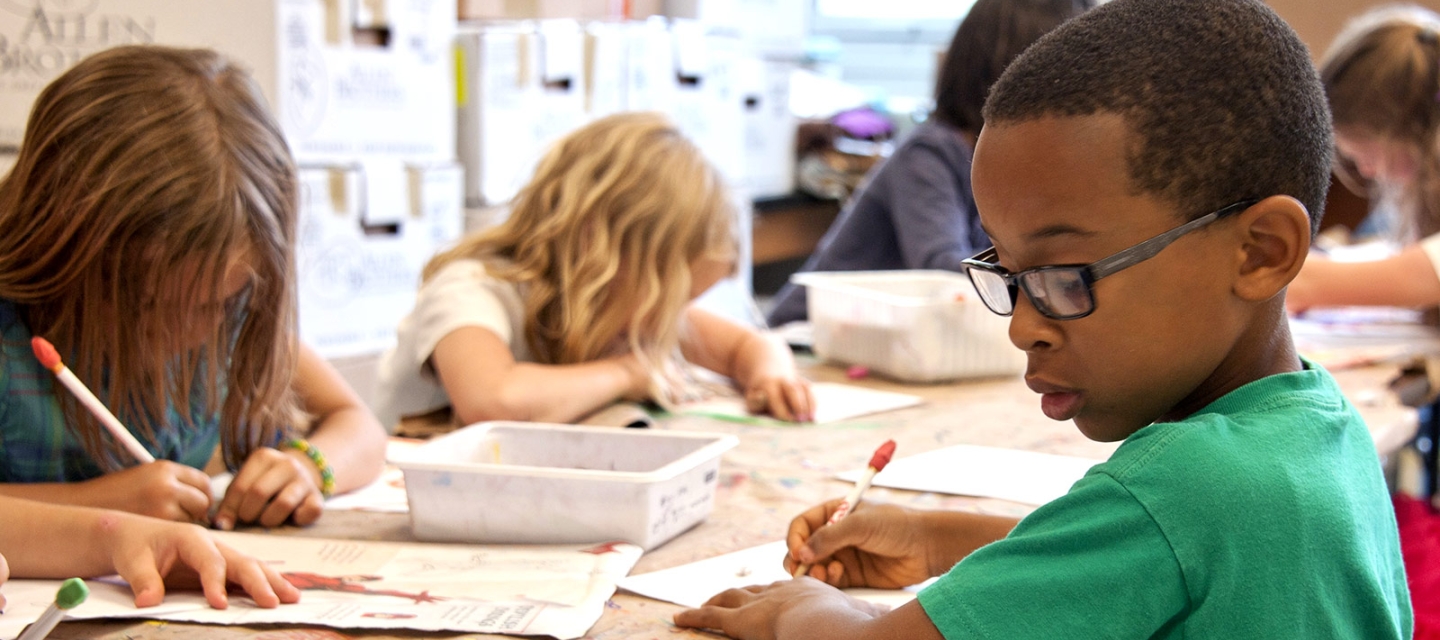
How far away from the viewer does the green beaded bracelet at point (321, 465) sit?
1138mm

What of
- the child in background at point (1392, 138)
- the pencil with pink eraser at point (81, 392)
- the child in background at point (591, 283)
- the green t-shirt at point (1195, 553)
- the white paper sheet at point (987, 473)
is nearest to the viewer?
the green t-shirt at point (1195, 553)

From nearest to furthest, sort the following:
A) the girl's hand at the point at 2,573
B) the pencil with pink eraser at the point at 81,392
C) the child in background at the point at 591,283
A: 1. the girl's hand at the point at 2,573
2. the pencil with pink eraser at the point at 81,392
3. the child in background at the point at 591,283

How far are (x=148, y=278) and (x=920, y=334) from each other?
1.05m

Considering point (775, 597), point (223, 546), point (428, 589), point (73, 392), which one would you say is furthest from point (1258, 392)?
point (73, 392)

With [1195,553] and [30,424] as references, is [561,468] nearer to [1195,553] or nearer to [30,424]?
[30,424]

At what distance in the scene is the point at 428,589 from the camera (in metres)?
0.88

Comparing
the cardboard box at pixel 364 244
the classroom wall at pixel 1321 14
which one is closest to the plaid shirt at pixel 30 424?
the cardboard box at pixel 364 244

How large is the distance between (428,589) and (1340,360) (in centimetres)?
153

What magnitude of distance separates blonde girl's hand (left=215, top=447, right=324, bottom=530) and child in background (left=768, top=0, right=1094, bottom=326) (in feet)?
4.49

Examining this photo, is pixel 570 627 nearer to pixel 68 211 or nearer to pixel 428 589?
pixel 428 589

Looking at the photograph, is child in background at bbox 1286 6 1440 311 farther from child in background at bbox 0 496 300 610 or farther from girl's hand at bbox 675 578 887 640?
child in background at bbox 0 496 300 610

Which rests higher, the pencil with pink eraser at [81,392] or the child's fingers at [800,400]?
the pencil with pink eraser at [81,392]

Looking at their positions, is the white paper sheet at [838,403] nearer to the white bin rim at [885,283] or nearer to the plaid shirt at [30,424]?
the white bin rim at [885,283]

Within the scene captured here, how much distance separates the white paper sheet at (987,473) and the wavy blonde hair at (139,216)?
623 mm
